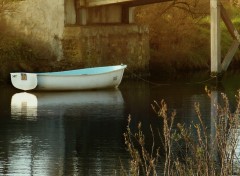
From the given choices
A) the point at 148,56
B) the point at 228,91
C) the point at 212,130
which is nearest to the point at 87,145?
the point at 212,130

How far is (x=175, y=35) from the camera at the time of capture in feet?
130

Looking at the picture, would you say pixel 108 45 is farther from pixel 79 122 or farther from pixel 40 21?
pixel 79 122

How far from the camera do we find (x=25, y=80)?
31.8m

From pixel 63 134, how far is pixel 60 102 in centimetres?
785

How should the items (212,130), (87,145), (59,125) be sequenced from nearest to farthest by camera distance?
1. (87,145)
2. (212,130)
3. (59,125)

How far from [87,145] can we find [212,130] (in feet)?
10.2

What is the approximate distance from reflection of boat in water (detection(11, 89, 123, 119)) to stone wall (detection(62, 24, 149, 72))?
158 inches

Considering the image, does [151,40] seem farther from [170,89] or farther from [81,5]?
[170,89]

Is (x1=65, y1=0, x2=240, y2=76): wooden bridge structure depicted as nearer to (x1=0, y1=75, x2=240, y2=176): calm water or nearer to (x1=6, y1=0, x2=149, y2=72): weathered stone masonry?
(x1=6, y1=0, x2=149, y2=72): weathered stone masonry

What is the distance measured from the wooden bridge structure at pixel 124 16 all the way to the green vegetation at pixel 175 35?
1.75 metres

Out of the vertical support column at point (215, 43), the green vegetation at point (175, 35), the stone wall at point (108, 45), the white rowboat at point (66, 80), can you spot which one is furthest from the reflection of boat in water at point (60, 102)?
the green vegetation at point (175, 35)

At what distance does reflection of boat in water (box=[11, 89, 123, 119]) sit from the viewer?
25228 mm

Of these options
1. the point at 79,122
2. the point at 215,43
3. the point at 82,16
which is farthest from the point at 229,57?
the point at 79,122

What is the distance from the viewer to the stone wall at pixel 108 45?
3575 cm
